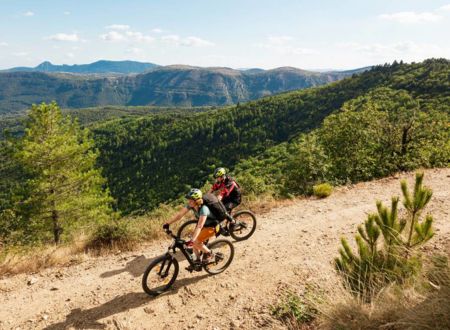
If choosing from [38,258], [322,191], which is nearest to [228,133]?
[322,191]

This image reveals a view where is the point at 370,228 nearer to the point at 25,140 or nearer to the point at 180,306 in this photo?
the point at 180,306

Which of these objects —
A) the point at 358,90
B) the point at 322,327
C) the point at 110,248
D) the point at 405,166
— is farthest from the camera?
the point at 358,90

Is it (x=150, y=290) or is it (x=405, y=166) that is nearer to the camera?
(x=150, y=290)

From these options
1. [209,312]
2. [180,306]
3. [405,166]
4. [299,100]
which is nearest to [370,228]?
[209,312]

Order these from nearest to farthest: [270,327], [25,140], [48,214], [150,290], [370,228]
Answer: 1. [370,228]
2. [270,327]
3. [150,290]
4. [25,140]
5. [48,214]

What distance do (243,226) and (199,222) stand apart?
2794mm

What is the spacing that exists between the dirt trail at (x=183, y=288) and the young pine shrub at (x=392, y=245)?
173 cm

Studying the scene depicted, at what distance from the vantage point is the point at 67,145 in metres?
22.5

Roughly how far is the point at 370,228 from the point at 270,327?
245 centimetres

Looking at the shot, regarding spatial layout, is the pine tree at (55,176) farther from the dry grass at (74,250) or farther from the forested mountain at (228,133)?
the forested mountain at (228,133)

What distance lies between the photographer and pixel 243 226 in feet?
31.3

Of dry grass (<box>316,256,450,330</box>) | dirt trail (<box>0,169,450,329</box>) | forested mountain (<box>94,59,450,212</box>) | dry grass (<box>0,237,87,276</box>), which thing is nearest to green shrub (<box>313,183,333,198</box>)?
dirt trail (<box>0,169,450,329</box>)

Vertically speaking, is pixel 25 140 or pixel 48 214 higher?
pixel 25 140

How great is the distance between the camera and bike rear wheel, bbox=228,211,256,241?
31.1 feet
